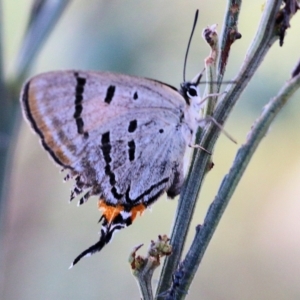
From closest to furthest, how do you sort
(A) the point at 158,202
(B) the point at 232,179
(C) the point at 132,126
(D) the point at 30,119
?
(B) the point at 232,179 → (D) the point at 30,119 → (C) the point at 132,126 → (A) the point at 158,202

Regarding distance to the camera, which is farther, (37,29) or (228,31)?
(37,29)

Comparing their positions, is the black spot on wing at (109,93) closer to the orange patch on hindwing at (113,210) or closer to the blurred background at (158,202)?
the orange patch on hindwing at (113,210)

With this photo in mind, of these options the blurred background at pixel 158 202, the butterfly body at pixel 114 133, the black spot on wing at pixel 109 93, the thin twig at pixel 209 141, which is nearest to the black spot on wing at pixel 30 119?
the butterfly body at pixel 114 133

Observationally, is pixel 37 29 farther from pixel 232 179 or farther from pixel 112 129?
pixel 232 179

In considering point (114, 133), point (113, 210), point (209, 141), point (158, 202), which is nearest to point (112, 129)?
point (114, 133)

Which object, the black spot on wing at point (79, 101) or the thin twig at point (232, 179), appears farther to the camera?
the black spot on wing at point (79, 101)

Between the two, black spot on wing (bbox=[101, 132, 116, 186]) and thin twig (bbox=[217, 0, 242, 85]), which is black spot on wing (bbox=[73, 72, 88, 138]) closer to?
black spot on wing (bbox=[101, 132, 116, 186])

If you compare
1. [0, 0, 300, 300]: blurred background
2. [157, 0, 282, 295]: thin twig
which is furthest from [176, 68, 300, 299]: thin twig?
[0, 0, 300, 300]: blurred background

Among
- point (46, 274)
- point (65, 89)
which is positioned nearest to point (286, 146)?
point (46, 274)

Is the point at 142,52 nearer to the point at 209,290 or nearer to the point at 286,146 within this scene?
the point at 286,146
